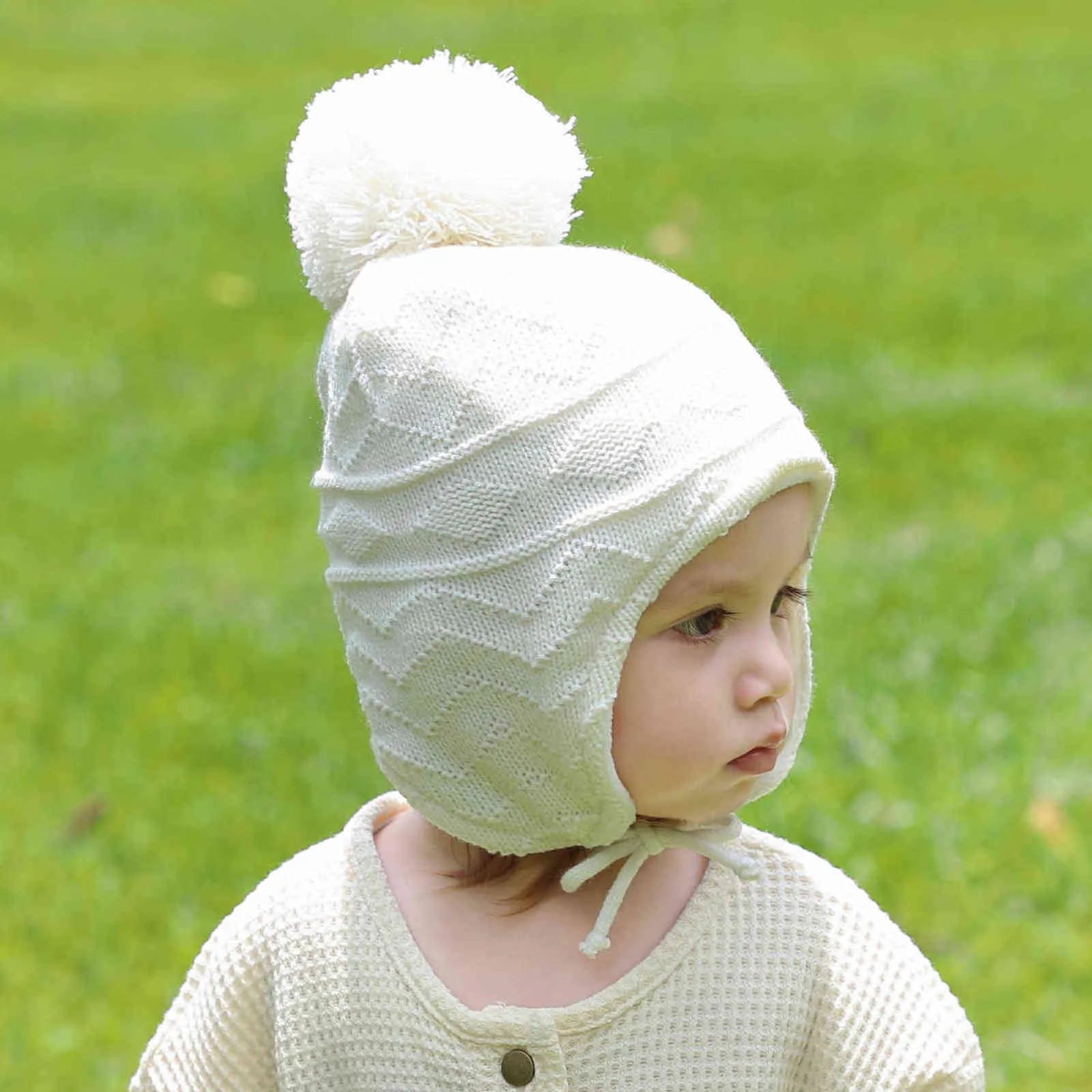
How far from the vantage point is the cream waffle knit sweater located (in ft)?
6.67

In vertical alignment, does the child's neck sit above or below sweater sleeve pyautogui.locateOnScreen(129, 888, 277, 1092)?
above

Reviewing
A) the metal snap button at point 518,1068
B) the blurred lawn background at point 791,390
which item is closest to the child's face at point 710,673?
the metal snap button at point 518,1068

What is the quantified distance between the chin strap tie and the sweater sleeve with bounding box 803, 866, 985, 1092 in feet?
0.51

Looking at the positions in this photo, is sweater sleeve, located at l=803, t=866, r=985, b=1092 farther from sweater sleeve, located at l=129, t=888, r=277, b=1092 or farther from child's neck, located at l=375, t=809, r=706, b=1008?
sweater sleeve, located at l=129, t=888, r=277, b=1092

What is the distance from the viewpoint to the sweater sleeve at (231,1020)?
2.21 m

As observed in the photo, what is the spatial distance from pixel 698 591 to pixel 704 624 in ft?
0.18

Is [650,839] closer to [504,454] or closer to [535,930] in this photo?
[535,930]

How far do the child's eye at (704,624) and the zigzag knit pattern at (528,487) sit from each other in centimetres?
8

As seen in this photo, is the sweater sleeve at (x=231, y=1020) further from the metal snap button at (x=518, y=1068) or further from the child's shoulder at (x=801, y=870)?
the child's shoulder at (x=801, y=870)

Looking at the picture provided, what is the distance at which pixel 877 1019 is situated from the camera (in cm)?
207

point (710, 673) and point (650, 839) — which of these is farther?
point (650, 839)

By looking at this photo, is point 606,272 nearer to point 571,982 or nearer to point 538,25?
point 571,982

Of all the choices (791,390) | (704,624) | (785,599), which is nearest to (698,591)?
(704,624)

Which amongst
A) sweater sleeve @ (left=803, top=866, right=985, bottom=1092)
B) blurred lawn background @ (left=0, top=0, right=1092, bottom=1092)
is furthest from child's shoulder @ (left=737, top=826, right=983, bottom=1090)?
blurred lawn background @ (left=0, top=0, right=1092, bottom=1092)
